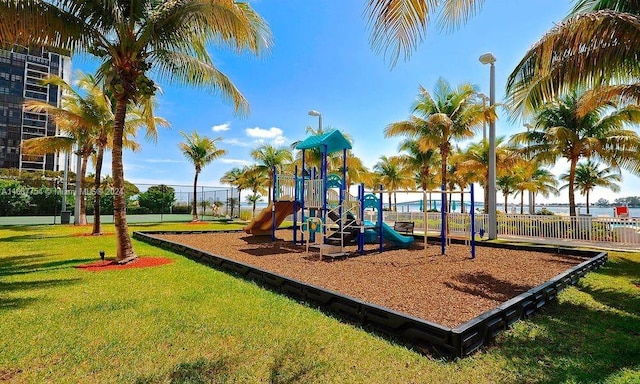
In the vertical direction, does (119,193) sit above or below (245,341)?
above

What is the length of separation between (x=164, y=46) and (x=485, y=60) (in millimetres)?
11699

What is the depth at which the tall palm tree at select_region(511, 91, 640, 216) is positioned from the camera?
14.4m

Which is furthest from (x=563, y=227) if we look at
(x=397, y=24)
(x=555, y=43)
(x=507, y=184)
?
(x=507, y=184)

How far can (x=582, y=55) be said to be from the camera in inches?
232

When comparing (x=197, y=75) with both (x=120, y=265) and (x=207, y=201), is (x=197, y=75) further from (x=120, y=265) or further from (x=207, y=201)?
(x=207, y=201)

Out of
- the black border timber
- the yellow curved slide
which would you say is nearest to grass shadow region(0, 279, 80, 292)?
the black border timber

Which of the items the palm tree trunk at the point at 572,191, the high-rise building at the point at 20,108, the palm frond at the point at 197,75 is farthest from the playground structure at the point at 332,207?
the high-rise building at the point at 20,108

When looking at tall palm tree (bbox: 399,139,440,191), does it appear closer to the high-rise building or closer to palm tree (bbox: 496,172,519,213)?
palm tree (bbox: 496,172,519,213)

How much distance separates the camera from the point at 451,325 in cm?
400

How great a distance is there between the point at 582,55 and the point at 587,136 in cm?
1167

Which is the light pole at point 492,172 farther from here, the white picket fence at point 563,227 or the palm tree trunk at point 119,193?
the palm tree trunk at point 119,193

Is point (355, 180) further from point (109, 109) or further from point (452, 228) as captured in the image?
point (109, 109)

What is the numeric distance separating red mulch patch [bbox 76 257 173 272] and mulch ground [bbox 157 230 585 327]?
5.86ft

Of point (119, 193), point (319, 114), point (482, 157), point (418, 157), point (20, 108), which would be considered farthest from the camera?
point (20, 108)
